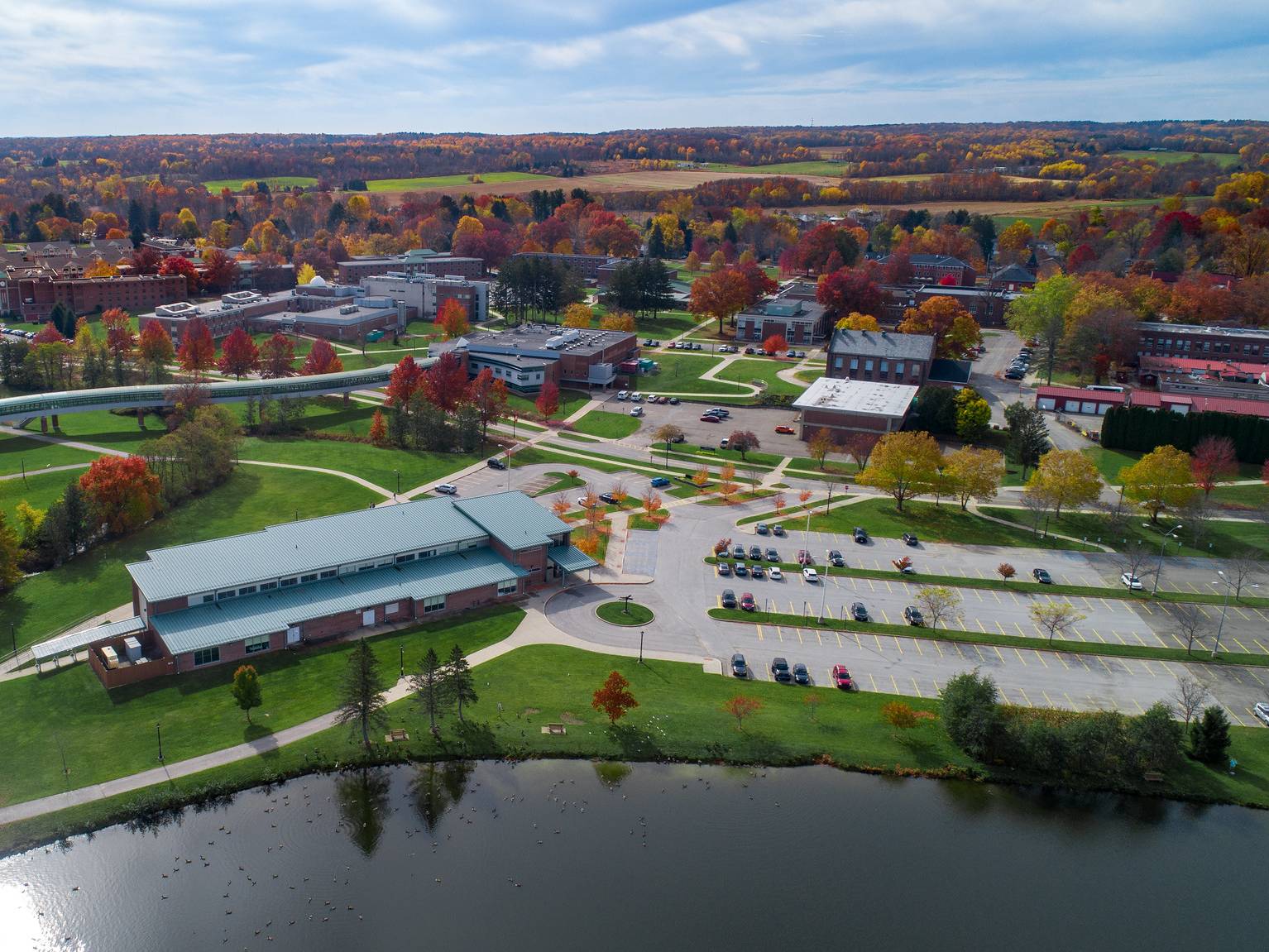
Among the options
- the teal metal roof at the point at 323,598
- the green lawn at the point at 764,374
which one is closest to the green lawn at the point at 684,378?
the green lawn at the point at 764,374

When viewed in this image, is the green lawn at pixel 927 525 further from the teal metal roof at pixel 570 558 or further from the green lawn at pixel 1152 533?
the teal metal roof at pixel 570 558

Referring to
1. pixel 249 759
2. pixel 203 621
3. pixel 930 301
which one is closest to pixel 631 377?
pixel 930 301

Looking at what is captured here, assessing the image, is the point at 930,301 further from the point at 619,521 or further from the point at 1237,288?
the point at 619,521

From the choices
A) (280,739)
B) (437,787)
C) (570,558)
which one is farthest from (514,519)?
(437,787)

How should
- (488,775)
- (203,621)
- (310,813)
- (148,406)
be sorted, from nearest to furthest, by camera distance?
(310,813) → (488,775) → (203,621) → (148,406)

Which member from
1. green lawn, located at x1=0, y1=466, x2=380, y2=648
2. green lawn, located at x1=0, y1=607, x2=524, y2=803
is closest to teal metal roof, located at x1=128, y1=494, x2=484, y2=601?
green lawn, located at x1=0, y1=466, x2=380, y2=648

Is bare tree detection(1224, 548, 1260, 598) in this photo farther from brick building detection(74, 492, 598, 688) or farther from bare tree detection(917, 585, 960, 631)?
brick building detection(74, 492, 598, 688)
